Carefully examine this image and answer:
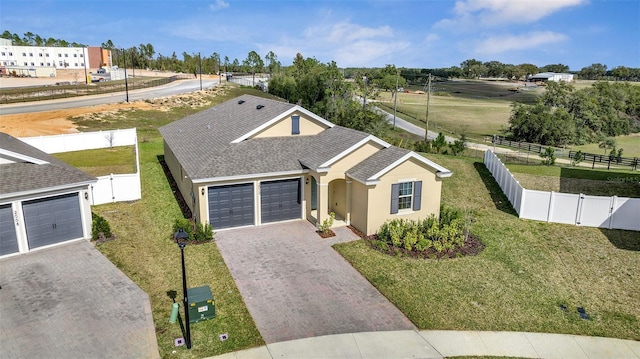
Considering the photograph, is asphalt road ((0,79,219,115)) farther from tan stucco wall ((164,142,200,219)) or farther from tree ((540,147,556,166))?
tree ((540,147,556,166))

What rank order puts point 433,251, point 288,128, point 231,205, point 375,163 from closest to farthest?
1. point 433,251
2. point 375,163
3. point 231,205
4. point 288,128

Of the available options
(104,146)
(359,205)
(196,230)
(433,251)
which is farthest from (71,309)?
(104,146)

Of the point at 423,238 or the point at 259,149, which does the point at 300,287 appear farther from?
the point at 259,149

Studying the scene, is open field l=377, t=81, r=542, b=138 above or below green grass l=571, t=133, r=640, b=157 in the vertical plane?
above

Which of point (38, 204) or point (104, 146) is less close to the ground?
point (38, 204)

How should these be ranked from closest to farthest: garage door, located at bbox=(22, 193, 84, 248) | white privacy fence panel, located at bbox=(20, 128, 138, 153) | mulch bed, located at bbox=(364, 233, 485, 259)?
garage door, located at bbox=(22, 193, 84, 248) < mulch bed, located at bbox=(364, 233, 485, 259) < white privacy fence panel, located at bbox=(20, 128, 138, 153)

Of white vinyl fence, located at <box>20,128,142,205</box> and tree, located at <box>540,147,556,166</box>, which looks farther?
tree, located at <box>540,147,556,166</box>

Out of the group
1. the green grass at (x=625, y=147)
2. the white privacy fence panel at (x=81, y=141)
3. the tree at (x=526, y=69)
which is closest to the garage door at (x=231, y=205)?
the white privacy fence panel at (x=81, y=141)

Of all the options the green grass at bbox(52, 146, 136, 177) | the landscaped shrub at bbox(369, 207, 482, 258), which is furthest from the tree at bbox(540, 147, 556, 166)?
the green grass at bbox(52, 146, 136, 177)
